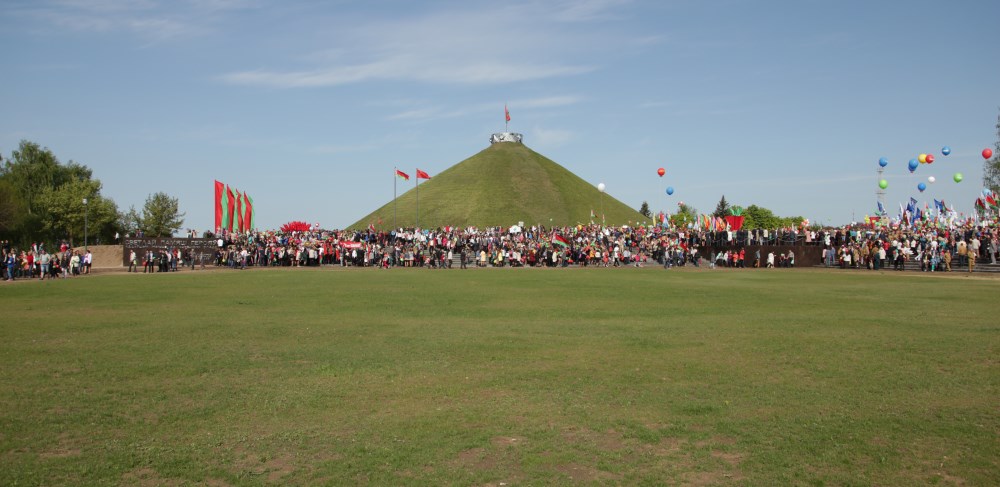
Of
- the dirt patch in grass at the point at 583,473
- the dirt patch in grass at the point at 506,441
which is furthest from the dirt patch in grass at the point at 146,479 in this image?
the dirt patch in grass at the point at 583,473

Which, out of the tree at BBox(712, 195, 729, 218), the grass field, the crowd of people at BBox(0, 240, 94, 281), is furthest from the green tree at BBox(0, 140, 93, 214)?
the tree at BBox(712, 195, 729, 218)

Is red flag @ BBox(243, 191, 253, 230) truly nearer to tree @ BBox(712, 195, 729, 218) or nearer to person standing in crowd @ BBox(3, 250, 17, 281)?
person standing in crowd @ BBox(3, 250, 17, 281)

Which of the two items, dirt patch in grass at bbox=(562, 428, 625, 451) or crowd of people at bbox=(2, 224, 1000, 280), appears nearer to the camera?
dirt patch in grass at bbox=(562, 428, 625, 451)

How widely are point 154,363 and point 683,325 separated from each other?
1189 cm

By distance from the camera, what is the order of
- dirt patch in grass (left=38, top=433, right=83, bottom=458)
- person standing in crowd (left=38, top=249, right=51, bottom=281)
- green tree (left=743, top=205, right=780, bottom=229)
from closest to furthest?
dirt patch in grass (left=38, top=433, right=83, bottom=458) < person standing in crowd (left=38, top=249, right=51, bottom=281) < green tree (left=743, top=205, right=780, bottom=229)

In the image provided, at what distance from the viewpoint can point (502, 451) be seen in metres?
7.91

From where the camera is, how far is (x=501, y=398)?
10234 mm

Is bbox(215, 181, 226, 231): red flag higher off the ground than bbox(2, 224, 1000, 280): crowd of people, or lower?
higher

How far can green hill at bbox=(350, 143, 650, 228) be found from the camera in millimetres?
117125

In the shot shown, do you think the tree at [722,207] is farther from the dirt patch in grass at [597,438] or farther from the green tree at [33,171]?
the dirt patch in grass at [597,438]

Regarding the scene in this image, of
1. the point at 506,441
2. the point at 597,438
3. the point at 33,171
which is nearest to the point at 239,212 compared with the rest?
the point at 33,171

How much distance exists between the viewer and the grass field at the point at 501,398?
740 centimetres

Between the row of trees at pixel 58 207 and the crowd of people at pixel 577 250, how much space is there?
25.9 m

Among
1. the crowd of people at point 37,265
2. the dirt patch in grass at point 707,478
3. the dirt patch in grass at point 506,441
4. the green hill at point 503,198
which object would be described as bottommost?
the dirt patch in grass at point 707,478
